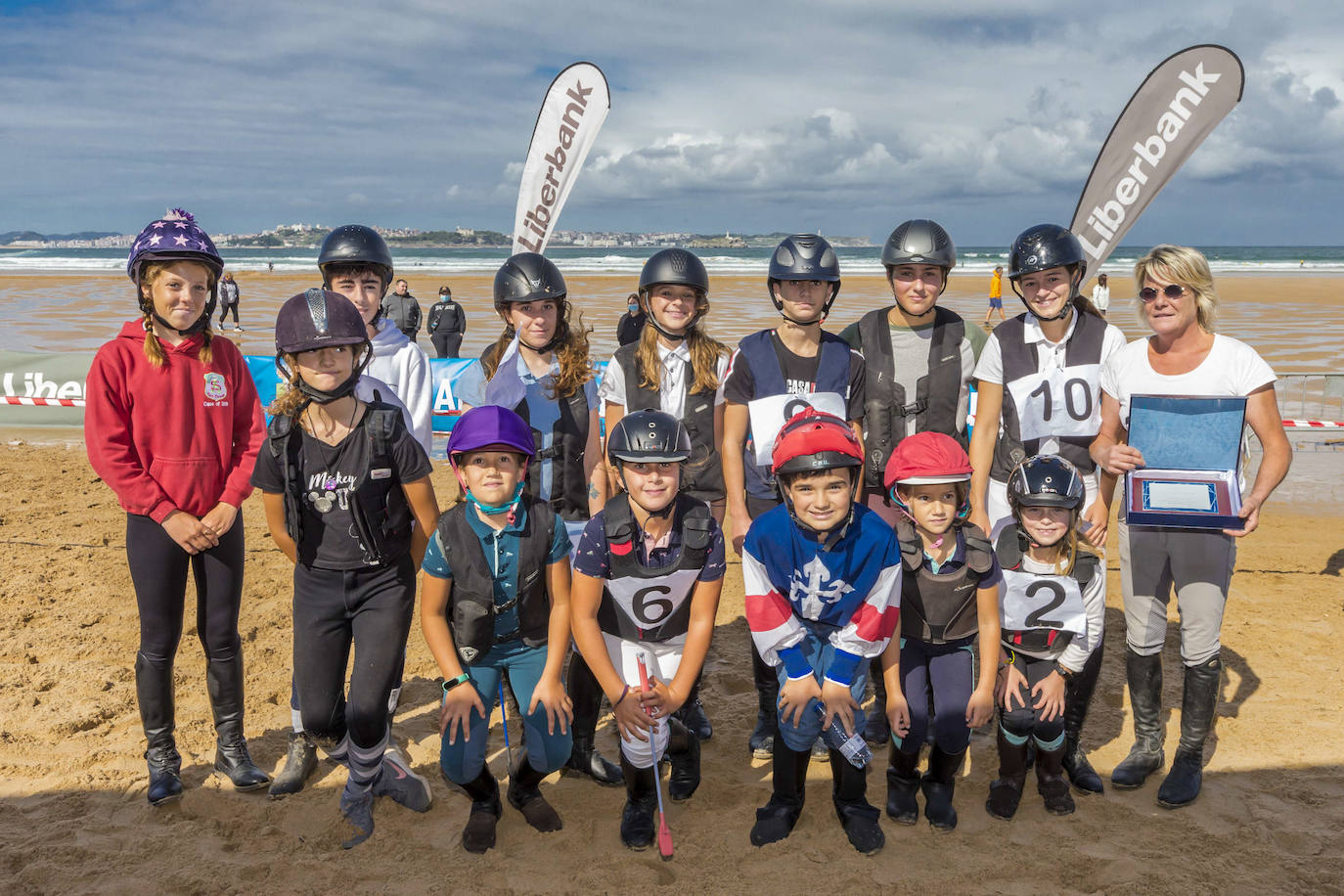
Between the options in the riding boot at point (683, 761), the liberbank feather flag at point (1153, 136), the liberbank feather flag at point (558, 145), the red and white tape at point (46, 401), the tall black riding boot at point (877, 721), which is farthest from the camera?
the red and white tape at point (46, 401)

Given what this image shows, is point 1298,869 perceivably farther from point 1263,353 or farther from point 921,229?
point 1263,353

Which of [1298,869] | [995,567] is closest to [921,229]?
[995,567]

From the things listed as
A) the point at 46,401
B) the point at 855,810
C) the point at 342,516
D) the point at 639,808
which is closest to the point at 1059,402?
the point at 855,810

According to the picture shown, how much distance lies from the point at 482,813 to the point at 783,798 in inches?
52.4

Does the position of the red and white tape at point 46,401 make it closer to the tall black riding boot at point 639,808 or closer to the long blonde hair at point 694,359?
the long blonde hair at point 694,359

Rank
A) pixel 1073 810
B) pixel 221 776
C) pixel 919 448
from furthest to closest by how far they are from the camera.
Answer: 1. pixel 221 776
2. pixel 1073 810
3. pixel 919 448

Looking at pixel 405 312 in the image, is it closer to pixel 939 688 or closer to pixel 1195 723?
pixel 939 688

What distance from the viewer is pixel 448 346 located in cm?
1628

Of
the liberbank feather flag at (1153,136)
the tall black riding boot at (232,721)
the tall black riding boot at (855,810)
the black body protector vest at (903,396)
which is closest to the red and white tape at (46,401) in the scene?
the tall black riding boot at (232,721)

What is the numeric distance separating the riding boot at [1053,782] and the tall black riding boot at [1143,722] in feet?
1.30

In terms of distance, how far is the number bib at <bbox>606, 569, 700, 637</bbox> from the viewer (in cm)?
356

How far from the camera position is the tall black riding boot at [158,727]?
3918 millimetres

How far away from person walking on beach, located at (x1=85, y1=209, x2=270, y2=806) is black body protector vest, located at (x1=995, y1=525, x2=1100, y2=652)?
3549mm

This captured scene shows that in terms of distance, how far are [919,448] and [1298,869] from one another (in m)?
2.25
